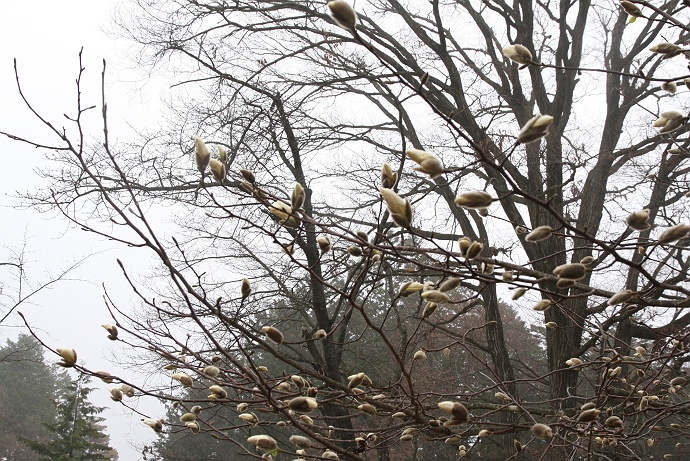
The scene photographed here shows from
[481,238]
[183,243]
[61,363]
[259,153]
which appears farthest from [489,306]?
[61,363]

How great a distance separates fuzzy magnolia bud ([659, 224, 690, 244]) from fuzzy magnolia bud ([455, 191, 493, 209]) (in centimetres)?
34

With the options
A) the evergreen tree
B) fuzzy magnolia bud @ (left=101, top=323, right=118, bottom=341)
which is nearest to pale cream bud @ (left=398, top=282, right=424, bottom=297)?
fuzzy magnolia bud @ (left=101, top=323, right=118, bottom=341)

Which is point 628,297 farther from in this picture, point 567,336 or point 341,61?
point 341,61

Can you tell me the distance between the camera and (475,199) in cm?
95

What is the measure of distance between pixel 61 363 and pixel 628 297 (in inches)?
49.4

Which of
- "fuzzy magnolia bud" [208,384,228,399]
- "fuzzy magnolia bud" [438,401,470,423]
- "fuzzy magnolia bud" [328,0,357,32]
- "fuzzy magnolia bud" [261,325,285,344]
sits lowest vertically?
"fuzzy magnolia bud" [438,401,470,423]

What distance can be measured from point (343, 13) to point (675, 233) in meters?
0.71

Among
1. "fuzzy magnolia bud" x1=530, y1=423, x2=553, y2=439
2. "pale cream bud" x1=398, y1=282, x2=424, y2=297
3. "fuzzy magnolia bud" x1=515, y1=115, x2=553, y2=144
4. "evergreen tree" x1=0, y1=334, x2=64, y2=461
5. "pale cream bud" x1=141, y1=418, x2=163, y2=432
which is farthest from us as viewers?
"evergreen tree" x1=0, y1=334, x2=64, y2=461

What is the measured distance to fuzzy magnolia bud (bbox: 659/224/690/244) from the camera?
0.95m

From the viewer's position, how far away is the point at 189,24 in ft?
20.1

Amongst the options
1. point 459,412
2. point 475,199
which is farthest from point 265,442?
point 475,199

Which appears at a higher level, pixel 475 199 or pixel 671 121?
pixel 671 121

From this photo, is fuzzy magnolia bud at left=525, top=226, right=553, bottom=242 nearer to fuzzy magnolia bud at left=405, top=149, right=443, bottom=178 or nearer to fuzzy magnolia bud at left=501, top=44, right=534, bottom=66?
fuzzy magnolia bud at left=405, top=149, right=443, bottom=178

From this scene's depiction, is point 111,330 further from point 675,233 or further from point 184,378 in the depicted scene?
point 675,233
